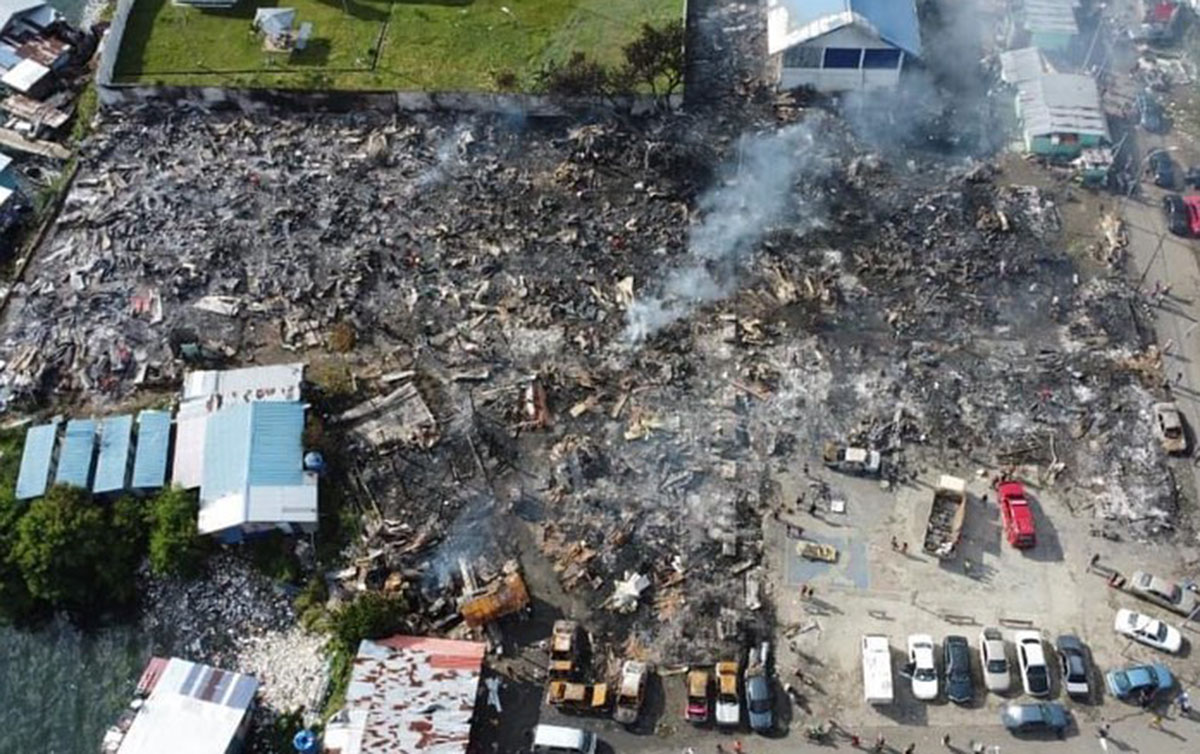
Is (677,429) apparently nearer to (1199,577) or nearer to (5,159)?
(1199,577)

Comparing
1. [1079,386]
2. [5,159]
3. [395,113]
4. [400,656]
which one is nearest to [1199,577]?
[1079,386]

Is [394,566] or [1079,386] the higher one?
[1079,386]

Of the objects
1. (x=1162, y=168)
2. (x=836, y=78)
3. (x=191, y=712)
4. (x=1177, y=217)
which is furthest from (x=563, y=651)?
(x=1162, y=168)

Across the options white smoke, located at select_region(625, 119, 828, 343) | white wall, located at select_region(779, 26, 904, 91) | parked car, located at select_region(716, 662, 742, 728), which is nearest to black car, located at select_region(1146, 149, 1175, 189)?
white wall, located at select_region(779, 26, 904, 91)

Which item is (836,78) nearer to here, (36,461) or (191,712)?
(36,461)

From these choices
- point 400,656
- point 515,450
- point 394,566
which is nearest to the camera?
point 400,656

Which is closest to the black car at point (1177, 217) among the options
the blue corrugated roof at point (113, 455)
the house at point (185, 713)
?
the house at point (185, 713)

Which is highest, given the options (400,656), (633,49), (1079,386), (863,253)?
(633,49)
